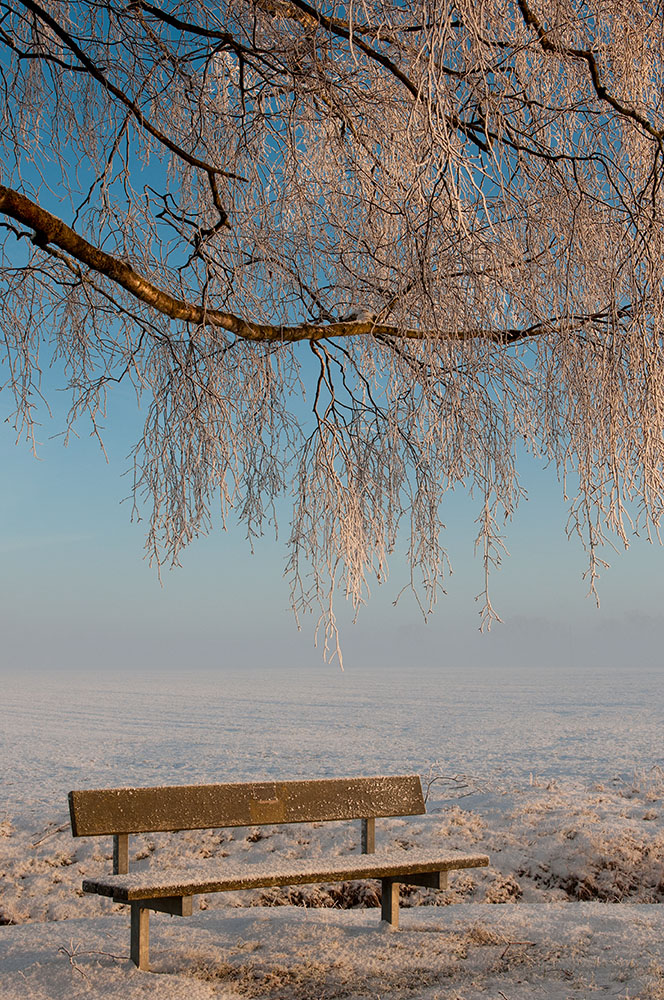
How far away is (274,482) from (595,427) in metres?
1.43

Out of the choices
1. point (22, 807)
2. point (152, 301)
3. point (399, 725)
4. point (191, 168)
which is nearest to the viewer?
point (152, 301)

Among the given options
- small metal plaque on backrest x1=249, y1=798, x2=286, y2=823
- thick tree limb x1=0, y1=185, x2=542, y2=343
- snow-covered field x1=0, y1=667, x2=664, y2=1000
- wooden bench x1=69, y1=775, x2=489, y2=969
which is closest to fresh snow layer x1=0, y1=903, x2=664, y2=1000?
snow-covered field x1=0, y1=667, x2=664, y2=1000

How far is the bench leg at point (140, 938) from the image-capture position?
331 centimetres

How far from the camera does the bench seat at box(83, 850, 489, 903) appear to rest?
3.18 m

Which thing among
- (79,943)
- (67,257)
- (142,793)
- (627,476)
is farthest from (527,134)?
(79,943)

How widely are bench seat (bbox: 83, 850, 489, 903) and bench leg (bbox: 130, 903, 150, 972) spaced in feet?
0.40

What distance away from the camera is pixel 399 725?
50.3 feet

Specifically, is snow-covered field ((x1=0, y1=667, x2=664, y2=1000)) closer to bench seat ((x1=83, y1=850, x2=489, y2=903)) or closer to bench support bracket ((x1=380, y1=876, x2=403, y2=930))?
bench support bracket ((x1=380, y1=876, x2=403, y2=930))

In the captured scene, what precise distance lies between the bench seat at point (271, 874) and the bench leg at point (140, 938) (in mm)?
122

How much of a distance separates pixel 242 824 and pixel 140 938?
0.67 meters

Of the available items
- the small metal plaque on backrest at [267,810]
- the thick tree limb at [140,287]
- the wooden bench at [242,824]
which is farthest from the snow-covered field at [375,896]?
the thick tree limb at [140,287]

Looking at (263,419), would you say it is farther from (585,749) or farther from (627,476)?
(585,749)

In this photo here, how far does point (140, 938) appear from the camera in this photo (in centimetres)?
333

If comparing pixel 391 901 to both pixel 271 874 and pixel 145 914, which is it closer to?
pixel 271 874
